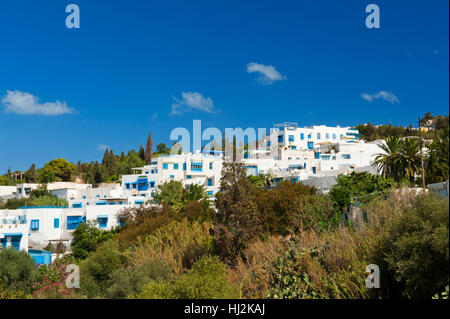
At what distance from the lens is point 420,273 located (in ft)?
28.4

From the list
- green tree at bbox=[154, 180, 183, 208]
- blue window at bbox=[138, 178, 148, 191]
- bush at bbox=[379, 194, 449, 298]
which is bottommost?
bush at bbox=[379, 194, 449, 298]

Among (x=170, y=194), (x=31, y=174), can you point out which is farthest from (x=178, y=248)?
(x=31, y=174)

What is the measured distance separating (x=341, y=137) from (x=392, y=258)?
59.4m

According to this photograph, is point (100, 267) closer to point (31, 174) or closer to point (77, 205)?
point (77, 205)

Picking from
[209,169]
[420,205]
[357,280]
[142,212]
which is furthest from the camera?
[209,169]

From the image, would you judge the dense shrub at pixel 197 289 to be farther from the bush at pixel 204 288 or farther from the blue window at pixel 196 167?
the blue window at pixel 196 167

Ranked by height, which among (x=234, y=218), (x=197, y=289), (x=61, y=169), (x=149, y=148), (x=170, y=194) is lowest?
(x=197, y=289)

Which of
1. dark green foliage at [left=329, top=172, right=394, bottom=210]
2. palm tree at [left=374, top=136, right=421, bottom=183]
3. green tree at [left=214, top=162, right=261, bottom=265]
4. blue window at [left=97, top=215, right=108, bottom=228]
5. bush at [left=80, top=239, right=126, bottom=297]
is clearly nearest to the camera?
green tree at [left=214, top=162, right=261, bottom=265]

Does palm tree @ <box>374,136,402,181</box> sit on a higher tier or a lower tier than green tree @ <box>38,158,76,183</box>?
lower

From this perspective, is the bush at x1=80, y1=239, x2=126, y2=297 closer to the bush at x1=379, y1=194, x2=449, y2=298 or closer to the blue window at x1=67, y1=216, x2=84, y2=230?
the bush at x1=379, y1=194, x2=449, y2=298

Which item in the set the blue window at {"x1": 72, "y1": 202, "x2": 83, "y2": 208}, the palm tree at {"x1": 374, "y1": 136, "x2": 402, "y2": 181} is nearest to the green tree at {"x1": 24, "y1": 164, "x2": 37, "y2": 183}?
the blue window at {"x1": 72, "y1": 202, "x2": 83, "y2": 208}
